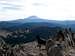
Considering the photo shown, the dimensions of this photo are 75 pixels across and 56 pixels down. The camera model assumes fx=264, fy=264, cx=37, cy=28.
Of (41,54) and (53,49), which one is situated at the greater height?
(53,49)

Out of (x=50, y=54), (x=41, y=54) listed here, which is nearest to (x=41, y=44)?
(x=41, y=54)

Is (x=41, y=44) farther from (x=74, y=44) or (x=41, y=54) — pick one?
(x=41, y=54)

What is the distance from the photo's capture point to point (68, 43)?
40781 mm

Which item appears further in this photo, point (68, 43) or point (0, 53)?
point (68, 43)

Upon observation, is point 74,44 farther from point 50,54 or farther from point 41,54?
point 50,54

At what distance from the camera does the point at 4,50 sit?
110 ft

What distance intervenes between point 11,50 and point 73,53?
8.52 meters

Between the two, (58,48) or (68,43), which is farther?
(68,43)

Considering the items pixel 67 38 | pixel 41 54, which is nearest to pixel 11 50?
pixel 41 54

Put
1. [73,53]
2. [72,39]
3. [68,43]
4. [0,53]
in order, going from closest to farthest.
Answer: [0,53] → [73,53] → [68,43] → [72,39]

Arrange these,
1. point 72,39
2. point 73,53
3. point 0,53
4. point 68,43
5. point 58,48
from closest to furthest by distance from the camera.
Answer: point 58,48 < point 0,53 < point 73,53 < point 68,43 < point 72,39

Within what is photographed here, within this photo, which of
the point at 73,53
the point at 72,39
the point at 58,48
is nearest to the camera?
the point at 58,48

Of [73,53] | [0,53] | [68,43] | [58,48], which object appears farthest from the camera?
[68,43]

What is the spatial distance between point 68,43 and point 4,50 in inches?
453
